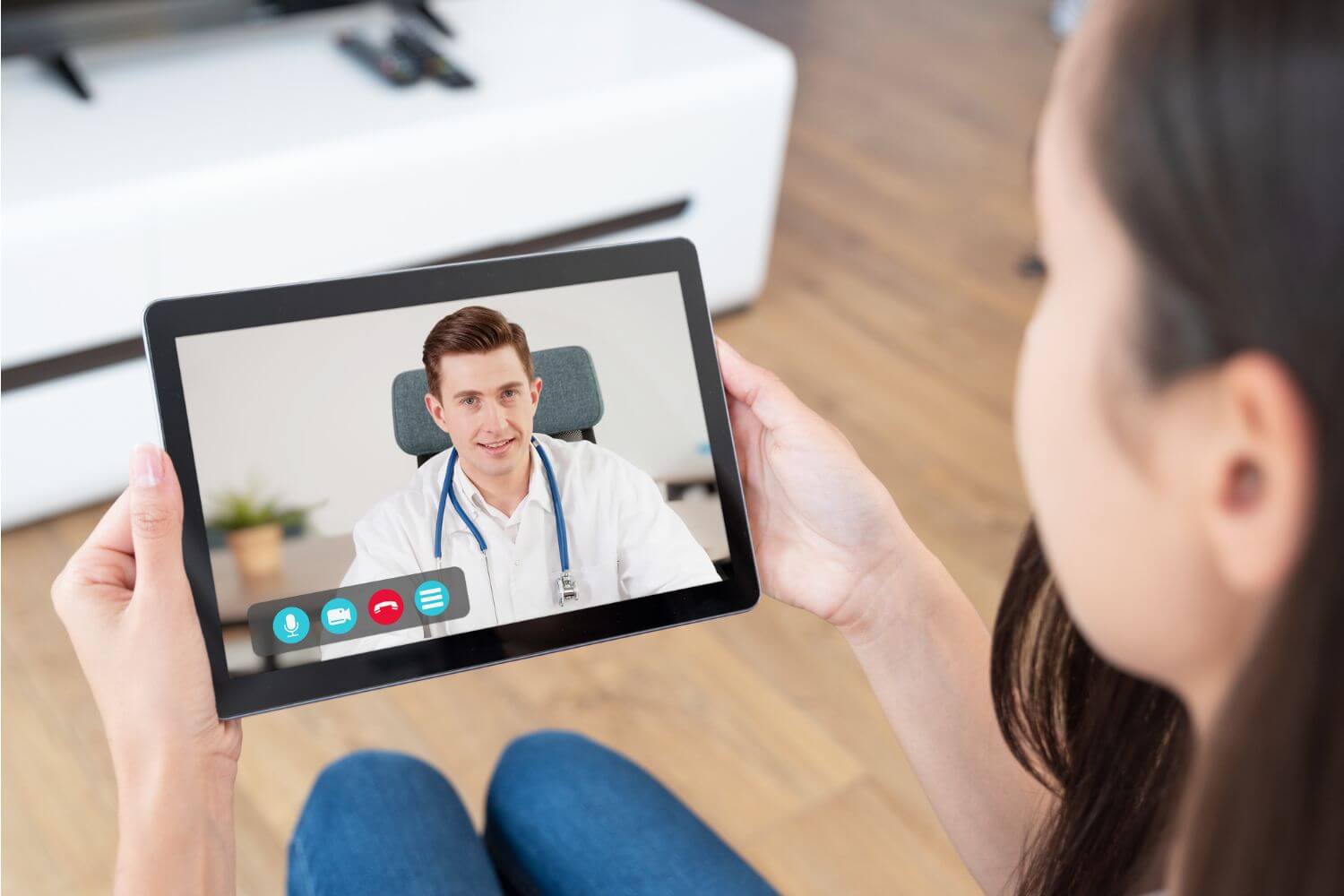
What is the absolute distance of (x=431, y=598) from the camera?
765 millimetres

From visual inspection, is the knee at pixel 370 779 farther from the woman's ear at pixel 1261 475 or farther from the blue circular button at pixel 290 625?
the woman's ear at pixel 1261 475

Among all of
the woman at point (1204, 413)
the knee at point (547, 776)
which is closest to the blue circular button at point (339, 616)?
the knee at point (547, 776)

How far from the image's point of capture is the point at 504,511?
781 millimetres

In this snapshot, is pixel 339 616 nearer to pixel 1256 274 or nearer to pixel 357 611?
pixel 357 611

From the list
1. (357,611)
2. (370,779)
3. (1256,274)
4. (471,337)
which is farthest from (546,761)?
(1256,274)

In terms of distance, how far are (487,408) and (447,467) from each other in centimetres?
5

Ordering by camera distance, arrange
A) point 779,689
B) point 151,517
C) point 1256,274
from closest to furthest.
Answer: point 1256,274 → point 151,517 → point 779,689

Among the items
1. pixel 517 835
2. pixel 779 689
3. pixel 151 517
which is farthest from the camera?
pixel 779 689

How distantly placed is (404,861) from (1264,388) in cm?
66

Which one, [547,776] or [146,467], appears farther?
[547,776]

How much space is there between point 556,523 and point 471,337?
138 mm

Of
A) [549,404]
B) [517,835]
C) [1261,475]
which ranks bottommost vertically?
[517,835]

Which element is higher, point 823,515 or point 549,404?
point 549,404

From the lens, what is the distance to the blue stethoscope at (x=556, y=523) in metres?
0.77
